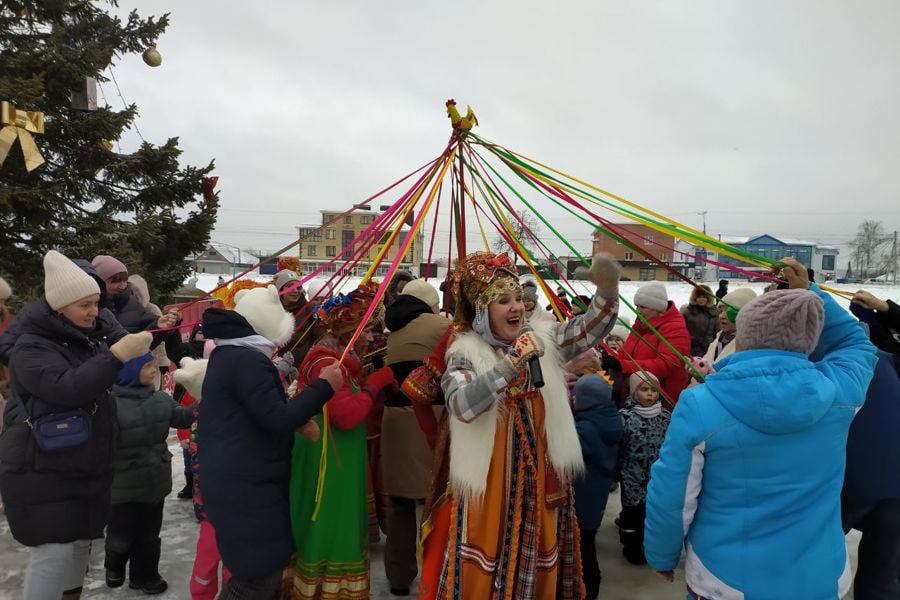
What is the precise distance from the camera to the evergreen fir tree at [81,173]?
6621 mm

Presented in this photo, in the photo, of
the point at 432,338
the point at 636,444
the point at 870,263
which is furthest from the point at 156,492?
the point at 870,263

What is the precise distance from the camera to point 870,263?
45062mm

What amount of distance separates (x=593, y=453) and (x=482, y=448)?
46.3 inches

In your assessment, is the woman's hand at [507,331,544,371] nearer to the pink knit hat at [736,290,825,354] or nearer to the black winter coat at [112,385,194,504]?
the pink knit hat at [736,290,825,354]

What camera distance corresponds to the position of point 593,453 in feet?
9.82

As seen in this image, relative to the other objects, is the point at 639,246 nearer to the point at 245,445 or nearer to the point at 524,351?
the point at 524,351

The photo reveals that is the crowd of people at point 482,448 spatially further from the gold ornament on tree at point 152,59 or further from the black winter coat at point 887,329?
the gold ornament on tree at point 152,59

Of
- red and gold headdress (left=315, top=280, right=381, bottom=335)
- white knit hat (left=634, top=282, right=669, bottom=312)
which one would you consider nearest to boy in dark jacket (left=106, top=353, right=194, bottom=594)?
red and gold headdress (left=315, top=280, right=381, bottom=335)

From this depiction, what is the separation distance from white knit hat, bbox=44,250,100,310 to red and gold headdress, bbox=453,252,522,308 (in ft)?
5.29

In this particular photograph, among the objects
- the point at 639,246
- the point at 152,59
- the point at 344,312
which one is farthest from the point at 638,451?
the point at 152,59

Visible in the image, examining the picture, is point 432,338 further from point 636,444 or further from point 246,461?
point 636,444

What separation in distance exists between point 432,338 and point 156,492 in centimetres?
175

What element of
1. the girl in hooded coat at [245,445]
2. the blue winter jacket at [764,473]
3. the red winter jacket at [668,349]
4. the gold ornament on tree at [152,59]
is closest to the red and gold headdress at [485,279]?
the girl in hooded coat at [245,445]

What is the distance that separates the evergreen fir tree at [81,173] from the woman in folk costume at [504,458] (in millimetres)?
6265
